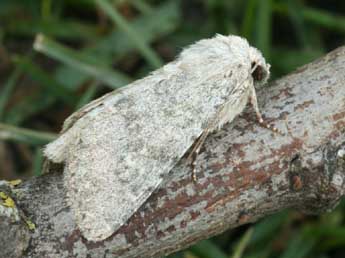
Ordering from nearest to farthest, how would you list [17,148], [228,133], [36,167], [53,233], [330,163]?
[53,233] < [330,163] < [228,133] < [36,167] < [17,148]

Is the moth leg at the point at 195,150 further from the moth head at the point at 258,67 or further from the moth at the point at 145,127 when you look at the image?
the moth head at the point at 258,67

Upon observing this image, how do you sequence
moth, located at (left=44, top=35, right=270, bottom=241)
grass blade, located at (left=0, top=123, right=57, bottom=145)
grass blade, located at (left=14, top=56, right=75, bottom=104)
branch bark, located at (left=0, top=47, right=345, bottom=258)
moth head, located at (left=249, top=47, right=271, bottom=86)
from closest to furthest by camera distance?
branch bark, located at (left=0, top=47, right=345, bottom=258) < moth, located at (left=44, top=35, right=270, bottom=241) < moth head, located at (left=249, top=47, right=271, bottom=86) < grass blade, located at (left=0, top=123, right=57, bottom=145) < grass blade, located at (left=14, top=56, right=75, bottom=104)

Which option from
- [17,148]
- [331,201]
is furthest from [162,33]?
[331,201]

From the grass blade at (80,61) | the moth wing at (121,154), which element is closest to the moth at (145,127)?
the moth wing at (121,154)

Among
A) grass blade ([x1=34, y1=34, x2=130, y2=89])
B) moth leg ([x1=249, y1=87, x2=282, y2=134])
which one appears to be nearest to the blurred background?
grass blade ([x1=34, y1=34, x2=130, y2=89])

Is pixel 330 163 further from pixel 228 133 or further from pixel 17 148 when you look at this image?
pixel 17 148

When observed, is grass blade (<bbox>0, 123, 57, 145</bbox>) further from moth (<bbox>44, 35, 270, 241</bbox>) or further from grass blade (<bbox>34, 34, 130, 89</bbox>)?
moth (<bbox>44, 35, 270, 241</bbox>)
